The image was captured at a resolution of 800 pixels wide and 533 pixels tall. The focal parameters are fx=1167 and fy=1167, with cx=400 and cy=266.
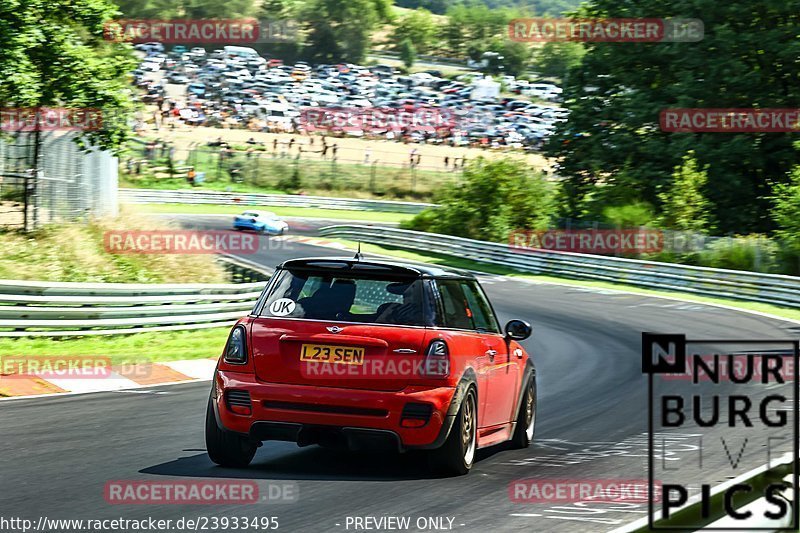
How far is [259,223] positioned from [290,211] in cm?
1333

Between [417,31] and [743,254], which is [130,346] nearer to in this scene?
[743,254]

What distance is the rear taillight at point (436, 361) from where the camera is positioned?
779cm

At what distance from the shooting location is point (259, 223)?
46.7 meters

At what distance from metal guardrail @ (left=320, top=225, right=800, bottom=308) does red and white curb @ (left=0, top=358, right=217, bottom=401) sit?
18839 millimetres

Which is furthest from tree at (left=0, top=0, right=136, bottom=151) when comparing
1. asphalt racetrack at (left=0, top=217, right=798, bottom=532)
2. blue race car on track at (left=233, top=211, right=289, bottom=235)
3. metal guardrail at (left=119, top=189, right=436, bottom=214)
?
metal guardrail at (left=119, top=189, right=436, bottom=214)

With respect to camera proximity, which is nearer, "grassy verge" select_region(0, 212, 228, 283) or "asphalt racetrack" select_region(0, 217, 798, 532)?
"asphalt racetrack" select_region(0, 217, 798, 532)

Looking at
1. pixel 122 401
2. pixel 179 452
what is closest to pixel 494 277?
pixel 122 401

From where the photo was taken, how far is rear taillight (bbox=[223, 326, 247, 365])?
26.1 feet

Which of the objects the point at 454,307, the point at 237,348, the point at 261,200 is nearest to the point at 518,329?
the point at 454,307

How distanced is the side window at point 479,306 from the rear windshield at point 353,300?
95cm

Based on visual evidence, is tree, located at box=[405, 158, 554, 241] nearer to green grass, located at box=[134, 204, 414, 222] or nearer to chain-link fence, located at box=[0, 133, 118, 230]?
green grass, located at box=[134, 204, 414, 222]

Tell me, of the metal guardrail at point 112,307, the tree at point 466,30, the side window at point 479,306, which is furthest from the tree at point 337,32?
the side window at point 479,306

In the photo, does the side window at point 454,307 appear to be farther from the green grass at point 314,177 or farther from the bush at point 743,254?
the green grass at point 314,177

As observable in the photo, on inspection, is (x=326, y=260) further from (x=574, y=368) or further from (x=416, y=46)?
(x=416, y=46)
